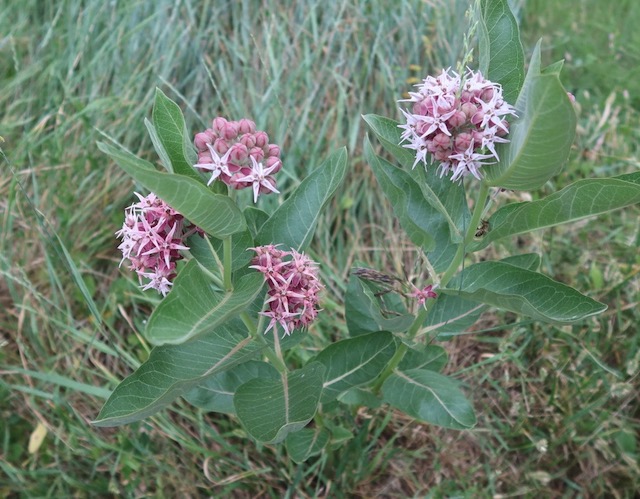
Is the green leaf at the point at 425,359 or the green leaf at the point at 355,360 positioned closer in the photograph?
the green leaf at the point at 355,360

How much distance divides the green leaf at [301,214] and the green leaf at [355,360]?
0.89 ft

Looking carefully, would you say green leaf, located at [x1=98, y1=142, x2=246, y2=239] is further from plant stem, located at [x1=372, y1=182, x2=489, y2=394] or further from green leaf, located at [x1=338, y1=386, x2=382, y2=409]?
green leaf, located at [x1=338, y1=386, x2=382, y2=409]

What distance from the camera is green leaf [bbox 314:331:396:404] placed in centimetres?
151

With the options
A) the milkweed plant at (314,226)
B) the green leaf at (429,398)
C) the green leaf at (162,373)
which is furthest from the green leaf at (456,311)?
the green leaf at (162,373)

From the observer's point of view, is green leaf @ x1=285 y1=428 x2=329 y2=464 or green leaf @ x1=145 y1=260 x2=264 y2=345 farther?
green leaf @ x1=285 y1=428 x2=329 y2=464

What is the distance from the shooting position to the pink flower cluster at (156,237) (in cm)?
121

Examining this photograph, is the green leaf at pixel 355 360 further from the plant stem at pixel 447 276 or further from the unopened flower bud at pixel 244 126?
the unopened flower bud at pixel 244 126

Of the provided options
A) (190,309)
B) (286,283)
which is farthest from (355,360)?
(190,309)

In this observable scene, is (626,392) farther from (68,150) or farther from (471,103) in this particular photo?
(68,150)

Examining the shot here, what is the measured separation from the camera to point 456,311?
158 cm

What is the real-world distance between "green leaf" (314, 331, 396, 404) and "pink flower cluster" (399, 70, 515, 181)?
0.43 metres

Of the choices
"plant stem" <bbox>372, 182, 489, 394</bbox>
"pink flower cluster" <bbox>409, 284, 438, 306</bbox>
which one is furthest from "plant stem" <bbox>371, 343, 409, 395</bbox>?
"pink flower cluster" <bbox>409, 284, 438, 306</bbox>

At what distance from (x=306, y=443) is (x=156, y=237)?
691 mm

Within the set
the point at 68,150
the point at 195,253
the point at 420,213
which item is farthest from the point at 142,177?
the point at 68,150
